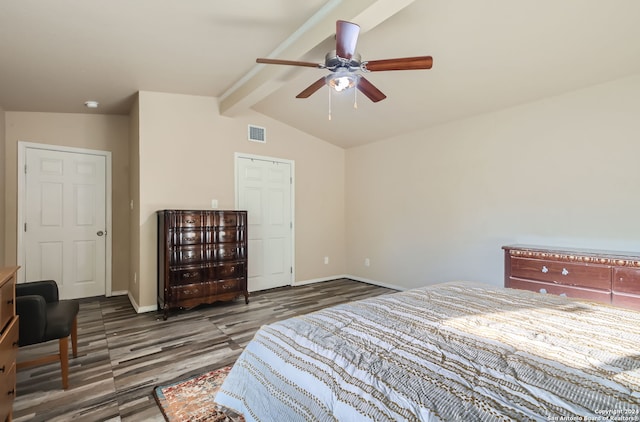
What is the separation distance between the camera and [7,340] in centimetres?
161

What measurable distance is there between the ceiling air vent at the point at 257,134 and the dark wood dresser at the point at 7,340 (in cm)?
329

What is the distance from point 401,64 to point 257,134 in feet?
9.86

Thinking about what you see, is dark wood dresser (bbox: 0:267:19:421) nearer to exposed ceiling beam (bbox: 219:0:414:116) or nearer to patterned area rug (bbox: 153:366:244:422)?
patterned area rug (bbox: 153:366:244:422)

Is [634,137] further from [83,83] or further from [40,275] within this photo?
[40,275]

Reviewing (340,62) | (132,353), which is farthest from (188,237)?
(340,62)

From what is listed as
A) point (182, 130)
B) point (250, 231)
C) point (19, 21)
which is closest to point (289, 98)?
point (182, 130)

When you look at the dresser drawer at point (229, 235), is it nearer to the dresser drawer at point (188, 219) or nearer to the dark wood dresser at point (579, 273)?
the dresser drawer at point (188, 219)

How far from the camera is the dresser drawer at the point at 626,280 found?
7.93 feet

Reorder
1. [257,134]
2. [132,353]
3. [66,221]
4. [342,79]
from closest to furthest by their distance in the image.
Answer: [342,79] → [132,353] → [66,221] → [257,134]

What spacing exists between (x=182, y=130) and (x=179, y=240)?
1.45m

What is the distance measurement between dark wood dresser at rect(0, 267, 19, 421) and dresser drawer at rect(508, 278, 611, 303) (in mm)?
3740

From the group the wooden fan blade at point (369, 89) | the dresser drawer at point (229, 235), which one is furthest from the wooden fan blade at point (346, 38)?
the dresser drawer at point (229, 235)

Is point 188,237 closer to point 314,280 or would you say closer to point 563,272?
point 314,280

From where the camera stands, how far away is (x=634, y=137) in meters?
2.79
